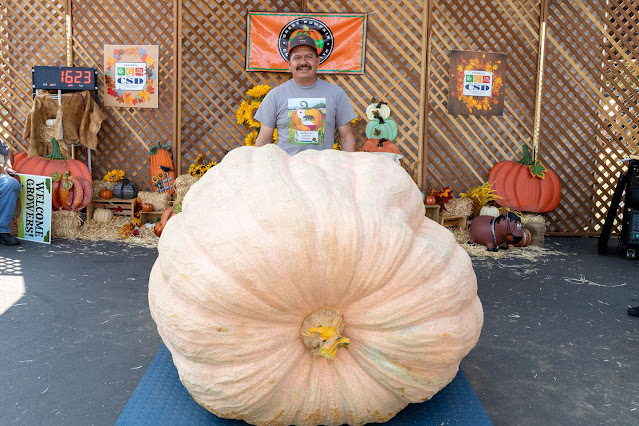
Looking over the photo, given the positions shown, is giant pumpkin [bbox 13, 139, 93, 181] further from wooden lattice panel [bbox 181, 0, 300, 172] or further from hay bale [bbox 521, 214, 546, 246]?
hay bale [bbox 521, 214, 546, 246]

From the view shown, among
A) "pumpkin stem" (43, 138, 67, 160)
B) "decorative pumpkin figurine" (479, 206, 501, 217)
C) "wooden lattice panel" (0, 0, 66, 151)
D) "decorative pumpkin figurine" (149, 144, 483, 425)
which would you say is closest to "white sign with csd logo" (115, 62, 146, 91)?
"wooden lattice panel" (0, 0, 66, 151)

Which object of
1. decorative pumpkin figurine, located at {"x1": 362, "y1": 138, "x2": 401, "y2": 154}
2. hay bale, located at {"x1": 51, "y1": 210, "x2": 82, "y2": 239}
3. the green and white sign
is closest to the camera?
the green and white sign

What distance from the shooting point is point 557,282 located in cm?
349

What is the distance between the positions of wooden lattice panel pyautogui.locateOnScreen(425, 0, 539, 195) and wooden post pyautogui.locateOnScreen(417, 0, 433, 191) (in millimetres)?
78

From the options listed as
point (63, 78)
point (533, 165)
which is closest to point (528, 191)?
point (533, 165)

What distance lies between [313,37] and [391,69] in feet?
2.89

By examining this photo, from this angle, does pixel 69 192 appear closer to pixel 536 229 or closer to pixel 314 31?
pixel 314 31

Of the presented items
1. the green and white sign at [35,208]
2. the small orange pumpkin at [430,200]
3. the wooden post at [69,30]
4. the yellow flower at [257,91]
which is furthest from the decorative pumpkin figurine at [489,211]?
the wooden post at [69,30]

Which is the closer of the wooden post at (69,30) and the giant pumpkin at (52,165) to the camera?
the giant pumpkin at (52,165)

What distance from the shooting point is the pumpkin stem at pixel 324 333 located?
1.20 meters

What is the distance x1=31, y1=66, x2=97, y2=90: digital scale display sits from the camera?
4.91 m

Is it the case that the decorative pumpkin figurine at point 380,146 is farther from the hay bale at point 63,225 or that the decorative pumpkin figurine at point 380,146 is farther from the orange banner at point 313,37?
the hay bale at point 63,225

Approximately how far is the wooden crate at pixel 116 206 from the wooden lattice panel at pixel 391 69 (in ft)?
7.76

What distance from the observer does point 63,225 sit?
A: 184 inches
